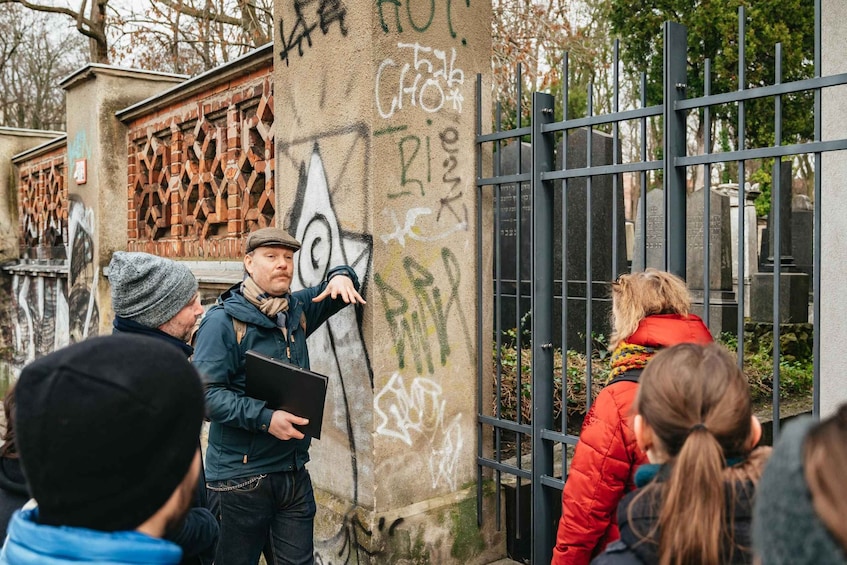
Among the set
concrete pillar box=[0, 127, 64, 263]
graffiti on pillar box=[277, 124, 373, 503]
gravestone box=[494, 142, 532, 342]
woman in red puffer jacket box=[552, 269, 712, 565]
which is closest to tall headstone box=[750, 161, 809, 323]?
gravestone box=[494, 142, 532, 342]

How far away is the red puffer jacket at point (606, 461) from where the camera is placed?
2336 mm

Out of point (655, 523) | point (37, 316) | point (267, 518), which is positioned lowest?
point (267, 518)

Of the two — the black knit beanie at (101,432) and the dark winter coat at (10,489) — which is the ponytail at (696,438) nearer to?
the black knit beanie at (101,432)

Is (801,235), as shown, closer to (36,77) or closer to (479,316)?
(479,316)

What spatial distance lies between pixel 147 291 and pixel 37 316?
7.56 metres

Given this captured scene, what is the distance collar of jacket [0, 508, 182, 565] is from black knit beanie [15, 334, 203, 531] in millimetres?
17

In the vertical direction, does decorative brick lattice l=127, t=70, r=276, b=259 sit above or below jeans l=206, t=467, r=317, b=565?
above

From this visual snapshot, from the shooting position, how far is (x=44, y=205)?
9.23 metres

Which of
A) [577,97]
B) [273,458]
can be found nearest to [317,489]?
[273,458]

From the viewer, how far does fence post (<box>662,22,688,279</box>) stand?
9.99 feet

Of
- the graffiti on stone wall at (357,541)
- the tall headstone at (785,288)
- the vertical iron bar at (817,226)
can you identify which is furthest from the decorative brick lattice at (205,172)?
the tall headstone at (785,288)

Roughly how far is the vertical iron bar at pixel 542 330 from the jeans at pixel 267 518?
3.45 ft

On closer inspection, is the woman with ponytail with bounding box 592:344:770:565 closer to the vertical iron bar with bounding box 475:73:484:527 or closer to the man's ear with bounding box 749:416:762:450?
the man's ear with bounding box 749:416:762:450

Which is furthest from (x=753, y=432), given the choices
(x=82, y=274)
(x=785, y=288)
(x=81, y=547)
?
(x=785, y=288)
